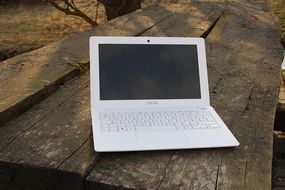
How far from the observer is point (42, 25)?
250 inches

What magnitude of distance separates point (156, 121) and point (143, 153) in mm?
202

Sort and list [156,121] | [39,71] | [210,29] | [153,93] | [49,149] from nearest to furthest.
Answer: [49,149] < [156,121] < [153,93] < [39,71] < [210,29]

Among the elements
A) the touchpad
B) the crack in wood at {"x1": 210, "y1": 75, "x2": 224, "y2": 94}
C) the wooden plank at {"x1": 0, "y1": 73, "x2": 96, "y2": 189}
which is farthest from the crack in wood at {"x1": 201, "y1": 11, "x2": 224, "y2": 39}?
the touchpad

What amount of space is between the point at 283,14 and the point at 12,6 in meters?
4.20

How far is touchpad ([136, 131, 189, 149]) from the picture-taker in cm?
158

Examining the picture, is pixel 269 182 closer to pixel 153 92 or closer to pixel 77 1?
pixel 153 92

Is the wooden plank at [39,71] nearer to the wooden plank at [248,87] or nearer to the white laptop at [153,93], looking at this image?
the white laptop at [153,93]

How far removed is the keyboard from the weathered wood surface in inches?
3.7

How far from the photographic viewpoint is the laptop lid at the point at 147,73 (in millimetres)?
1846

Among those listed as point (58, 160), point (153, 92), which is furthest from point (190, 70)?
point (58, 160)

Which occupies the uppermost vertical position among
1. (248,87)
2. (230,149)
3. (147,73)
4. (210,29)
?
(147,73)

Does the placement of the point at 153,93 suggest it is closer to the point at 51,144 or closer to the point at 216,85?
the point at 51,144

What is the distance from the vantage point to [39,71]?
2291 millimetres

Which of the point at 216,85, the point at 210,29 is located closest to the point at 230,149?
the point at 216,85
